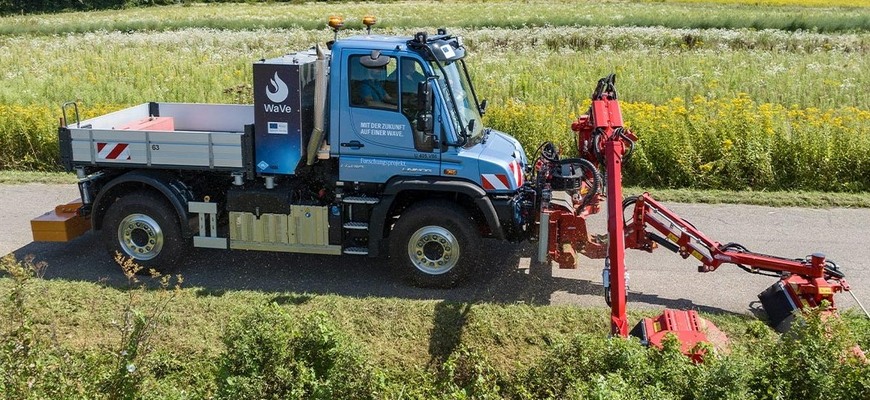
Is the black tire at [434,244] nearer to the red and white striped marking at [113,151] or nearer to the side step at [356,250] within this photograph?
the side step at [356,250]

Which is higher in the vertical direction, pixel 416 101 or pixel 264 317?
pixel 416 101

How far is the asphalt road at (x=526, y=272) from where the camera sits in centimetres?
964

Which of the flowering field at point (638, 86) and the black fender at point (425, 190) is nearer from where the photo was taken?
the black fender at point (425, 190)

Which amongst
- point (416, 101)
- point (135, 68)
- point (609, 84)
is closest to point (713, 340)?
point (609, 84)

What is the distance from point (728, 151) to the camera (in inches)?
559

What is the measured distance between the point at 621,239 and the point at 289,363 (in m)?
3.33

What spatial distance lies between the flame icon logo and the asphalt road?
7.25 ft

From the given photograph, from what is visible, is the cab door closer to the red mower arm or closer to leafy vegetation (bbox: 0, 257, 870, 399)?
leafy vegetation (bbox: 0, 257, 870, 399)

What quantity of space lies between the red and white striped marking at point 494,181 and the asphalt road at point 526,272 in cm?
119

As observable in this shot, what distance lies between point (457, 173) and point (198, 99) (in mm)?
10134

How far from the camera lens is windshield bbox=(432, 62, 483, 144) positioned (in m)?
9.40

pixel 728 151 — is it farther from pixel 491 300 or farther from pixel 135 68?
pixel 135 68

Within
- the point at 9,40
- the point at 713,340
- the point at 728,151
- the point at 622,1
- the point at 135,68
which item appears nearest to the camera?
the point at 713,340

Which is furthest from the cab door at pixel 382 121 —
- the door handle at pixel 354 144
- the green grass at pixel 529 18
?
the green grass at pixel 529 18
